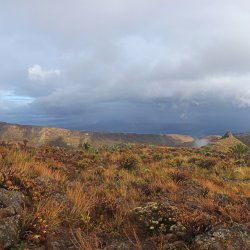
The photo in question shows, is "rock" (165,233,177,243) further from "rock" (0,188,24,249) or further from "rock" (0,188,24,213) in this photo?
"rock" (0,188,24,213)

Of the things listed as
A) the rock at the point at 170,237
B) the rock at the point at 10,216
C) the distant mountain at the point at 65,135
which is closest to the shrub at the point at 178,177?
the rock at the point at 170,237

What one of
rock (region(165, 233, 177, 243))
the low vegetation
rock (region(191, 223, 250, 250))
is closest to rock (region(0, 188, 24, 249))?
the low vegetation

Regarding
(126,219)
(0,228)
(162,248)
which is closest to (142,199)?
(126,219)

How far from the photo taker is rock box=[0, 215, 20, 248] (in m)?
5.79

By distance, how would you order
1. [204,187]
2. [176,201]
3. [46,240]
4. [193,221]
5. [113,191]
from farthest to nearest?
[204,187], [113,191], [176,201], [193,221], [46,240]

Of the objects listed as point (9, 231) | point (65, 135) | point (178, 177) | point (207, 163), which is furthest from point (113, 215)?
point (65, 135)

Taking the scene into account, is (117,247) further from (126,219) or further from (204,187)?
(204,187)

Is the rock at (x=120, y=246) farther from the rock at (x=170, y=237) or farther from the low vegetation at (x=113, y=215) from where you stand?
the rock at (x=170, y=237)

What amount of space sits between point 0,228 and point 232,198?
7.82 m

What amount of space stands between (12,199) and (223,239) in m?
4.18

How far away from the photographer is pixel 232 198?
37.7ft

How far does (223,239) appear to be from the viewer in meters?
6.53

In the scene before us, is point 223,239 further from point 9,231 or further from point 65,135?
point 65,135

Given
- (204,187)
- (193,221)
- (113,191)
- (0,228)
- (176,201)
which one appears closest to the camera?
(0,228)
